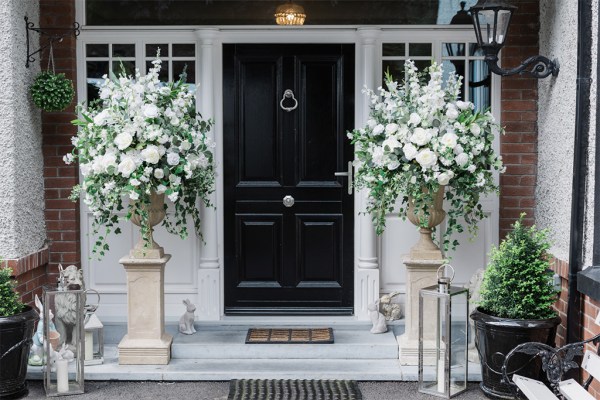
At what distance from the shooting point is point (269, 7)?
20.4 ft

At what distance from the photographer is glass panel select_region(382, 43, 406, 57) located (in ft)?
20.5

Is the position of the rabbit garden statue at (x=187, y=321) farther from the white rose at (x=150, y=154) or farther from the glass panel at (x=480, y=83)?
the glass panel at (x=480, y=83)

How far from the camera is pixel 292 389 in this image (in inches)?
201

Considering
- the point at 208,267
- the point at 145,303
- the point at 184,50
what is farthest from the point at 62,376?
the point at 184,50

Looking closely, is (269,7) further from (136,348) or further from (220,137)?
(136,348)

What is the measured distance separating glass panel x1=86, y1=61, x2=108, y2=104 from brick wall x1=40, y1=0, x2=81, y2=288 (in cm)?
12

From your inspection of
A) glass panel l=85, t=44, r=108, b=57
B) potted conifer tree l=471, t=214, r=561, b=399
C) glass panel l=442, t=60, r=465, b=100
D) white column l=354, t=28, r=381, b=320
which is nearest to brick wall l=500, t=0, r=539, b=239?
glass panel l=442, t=60, r=465, b=100

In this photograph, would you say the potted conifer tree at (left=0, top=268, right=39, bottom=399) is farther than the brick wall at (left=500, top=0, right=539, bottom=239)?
No

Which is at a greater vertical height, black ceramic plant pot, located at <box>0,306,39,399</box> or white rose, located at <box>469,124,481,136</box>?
white rose, located at <box>469,124,481,136</box>

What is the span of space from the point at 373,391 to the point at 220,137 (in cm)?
233

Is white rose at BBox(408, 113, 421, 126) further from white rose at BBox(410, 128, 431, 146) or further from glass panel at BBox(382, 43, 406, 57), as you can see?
glass panel at BBox(382, 43, 406, 57)

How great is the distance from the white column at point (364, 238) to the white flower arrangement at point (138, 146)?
1.36 meters

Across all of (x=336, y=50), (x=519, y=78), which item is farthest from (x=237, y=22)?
(x=519, y=78)

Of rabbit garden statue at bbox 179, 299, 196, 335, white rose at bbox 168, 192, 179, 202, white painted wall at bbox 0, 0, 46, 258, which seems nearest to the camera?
white rose at bbox 168, 192, 179, 202
